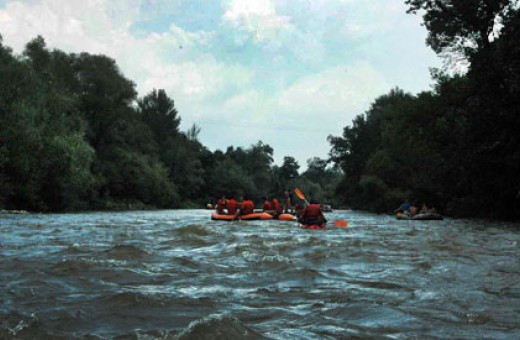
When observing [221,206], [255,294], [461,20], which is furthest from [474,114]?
[255,294]

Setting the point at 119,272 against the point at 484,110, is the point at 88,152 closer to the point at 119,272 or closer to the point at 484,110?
the point at 484,110

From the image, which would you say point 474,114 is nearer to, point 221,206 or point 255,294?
point 221,206

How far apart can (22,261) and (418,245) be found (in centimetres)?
693

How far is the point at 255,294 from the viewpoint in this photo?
476 centimetres

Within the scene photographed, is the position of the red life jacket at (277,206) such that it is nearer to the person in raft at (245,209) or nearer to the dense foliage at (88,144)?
the person in raft at (245,209)

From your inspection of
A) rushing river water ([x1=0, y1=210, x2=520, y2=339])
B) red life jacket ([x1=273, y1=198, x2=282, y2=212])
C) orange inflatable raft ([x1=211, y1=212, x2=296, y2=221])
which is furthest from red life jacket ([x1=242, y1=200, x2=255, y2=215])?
rushing river water ([x1=0, y1=210, x2=520, y2=339])

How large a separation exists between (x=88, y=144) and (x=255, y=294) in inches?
1168

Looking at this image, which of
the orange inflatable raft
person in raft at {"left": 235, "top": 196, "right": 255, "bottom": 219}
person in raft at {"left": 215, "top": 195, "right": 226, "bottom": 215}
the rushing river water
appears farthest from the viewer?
person in raft at {"left": 215, "top": 195, "right": 226, "bottom": 215}

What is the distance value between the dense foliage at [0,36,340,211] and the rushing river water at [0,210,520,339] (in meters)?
19.3

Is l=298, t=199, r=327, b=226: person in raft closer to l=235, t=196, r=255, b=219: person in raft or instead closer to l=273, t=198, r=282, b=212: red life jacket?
l=235, t=196, r=255, b=219: person in raft

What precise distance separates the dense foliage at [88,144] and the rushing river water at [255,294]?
1931 centimetres

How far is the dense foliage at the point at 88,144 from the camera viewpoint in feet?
87.6

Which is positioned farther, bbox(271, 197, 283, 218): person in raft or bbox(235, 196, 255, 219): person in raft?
bbox(271, 197, 283, 218): person in raft

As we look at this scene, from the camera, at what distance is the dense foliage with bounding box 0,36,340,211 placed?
26688 millimetres
